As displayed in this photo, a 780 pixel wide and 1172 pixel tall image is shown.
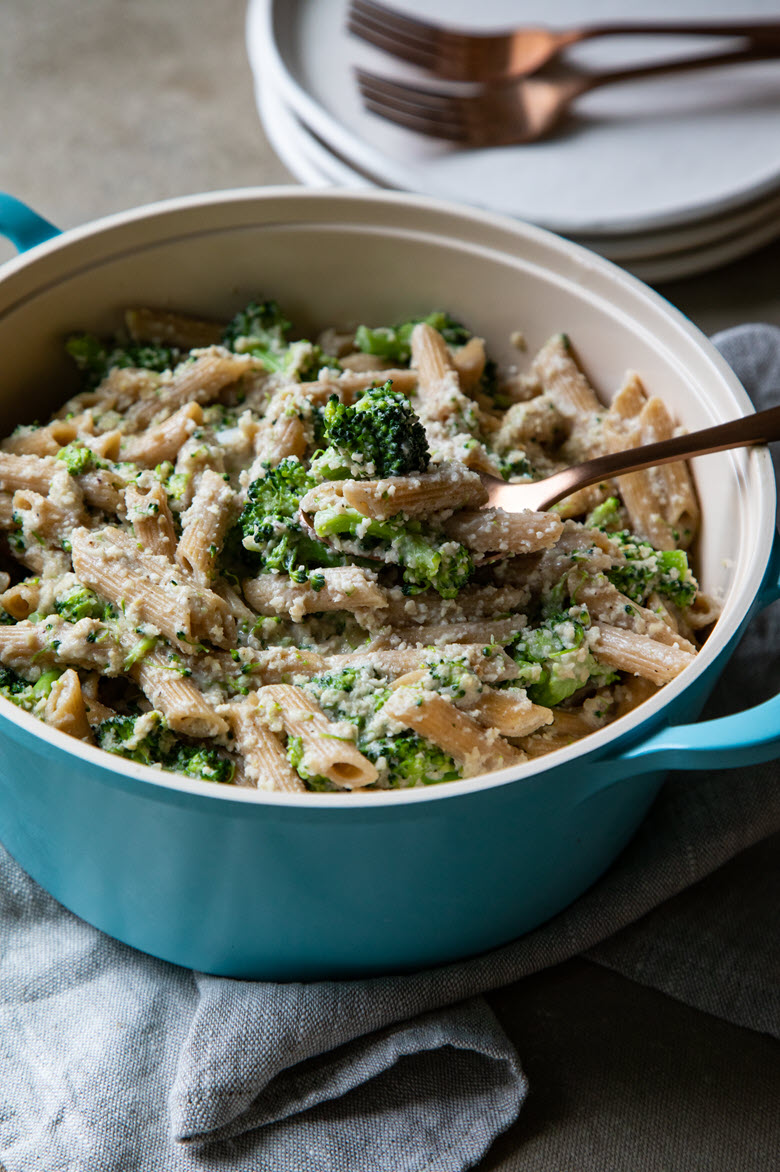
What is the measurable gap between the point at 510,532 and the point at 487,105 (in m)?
2.06

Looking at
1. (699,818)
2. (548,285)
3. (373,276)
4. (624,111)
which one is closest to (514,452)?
(548,285)

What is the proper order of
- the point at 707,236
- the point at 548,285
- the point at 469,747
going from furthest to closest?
the point at 707,236
the point at 548,285
the point at 469,747

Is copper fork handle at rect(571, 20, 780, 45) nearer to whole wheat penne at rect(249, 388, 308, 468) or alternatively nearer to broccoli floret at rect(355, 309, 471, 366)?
broccoli floret at rect(355, 309, 471, 366)

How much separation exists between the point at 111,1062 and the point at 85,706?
687 mm

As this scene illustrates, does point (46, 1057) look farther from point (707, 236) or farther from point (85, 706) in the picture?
point (707, 236)

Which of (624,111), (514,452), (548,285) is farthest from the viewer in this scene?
(624,111)

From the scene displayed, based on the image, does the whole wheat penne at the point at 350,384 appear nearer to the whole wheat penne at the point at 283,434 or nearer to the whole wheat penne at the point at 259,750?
the whole wheat penne at the point at 283,434

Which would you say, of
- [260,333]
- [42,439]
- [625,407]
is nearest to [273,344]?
[260,333]

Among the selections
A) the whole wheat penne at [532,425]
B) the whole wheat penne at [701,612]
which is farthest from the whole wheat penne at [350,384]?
the whole wheat penne at [701,612]

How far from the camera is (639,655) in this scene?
1.96 meters

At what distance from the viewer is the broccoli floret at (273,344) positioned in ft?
8.02

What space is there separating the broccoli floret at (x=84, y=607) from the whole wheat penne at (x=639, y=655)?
2.82 ft

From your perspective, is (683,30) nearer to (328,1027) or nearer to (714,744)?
(714,744)

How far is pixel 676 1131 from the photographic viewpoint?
2.09 m
